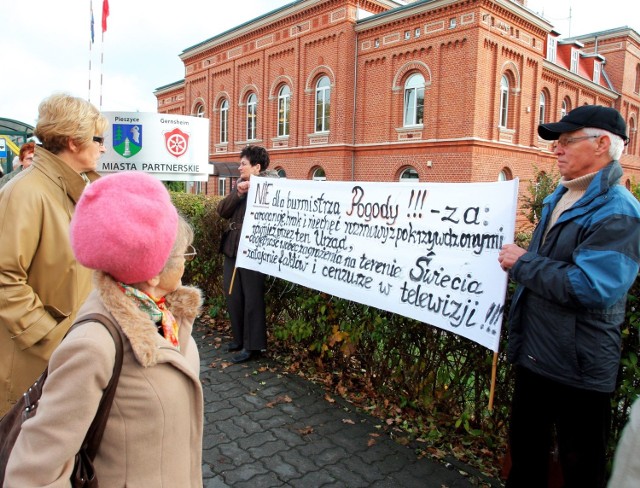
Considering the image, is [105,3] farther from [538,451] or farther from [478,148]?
[538,451]

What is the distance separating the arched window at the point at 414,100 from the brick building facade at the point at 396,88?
49 mm

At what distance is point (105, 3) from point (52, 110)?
16922 mm

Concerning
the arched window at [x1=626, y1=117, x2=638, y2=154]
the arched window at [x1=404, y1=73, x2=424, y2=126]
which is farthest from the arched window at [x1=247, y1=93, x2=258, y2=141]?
the arched window at [x1=626, y1=117, x2=638, y2=154]

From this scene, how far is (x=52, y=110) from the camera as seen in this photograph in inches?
89.4

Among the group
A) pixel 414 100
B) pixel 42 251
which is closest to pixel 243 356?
pixel 42 251

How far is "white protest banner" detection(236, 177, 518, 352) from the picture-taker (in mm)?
2799

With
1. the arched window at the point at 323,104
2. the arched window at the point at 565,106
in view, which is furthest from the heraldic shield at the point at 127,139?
the arched window at the point at 565,106

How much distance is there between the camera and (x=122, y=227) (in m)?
1.32

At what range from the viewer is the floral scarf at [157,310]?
1.46m

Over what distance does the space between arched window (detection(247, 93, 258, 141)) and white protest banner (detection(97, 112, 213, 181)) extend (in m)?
19.7

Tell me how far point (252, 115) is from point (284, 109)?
308cm

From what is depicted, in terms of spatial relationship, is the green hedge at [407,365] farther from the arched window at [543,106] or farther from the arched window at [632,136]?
the arched window at [632,136]

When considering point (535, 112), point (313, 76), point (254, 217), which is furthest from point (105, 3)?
point (535, 112)

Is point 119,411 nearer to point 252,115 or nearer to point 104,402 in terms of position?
point 104,402
